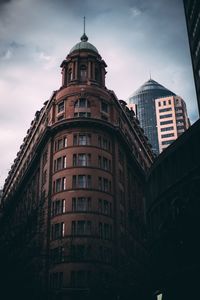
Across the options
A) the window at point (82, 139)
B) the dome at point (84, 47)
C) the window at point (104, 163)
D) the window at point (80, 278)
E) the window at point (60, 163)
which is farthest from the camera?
Result: the dome at point (84, 47)

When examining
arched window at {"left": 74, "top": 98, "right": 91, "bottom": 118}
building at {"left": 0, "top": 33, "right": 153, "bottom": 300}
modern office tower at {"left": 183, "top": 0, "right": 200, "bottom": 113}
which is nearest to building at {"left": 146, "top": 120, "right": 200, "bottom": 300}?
building at {"left": 0, "top": 33, "right": 153, "bottom": 300}

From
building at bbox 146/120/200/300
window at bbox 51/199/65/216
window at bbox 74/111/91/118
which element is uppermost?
window at bbox 74/111/91/118

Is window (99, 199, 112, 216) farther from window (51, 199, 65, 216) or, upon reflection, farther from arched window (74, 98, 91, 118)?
arched window (74, 98, 91, 118)

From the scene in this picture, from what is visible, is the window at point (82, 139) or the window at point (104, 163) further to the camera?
the window at point (82, 139)

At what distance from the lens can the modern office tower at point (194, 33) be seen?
5306 cm

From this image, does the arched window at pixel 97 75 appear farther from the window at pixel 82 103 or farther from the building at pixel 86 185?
the window at pixel 82 103

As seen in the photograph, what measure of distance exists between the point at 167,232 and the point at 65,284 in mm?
31411

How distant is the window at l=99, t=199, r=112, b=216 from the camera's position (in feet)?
185

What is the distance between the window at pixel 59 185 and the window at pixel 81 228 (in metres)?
Result: 5.49

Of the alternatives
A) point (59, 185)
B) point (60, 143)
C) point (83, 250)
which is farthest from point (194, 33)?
point (83, 250)

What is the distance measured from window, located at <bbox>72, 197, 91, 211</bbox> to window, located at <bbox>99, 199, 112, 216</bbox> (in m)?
1.84

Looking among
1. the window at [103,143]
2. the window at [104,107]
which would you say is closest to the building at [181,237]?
the window at [103,143]

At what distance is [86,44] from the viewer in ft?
241

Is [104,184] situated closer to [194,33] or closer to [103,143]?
[103,143]
